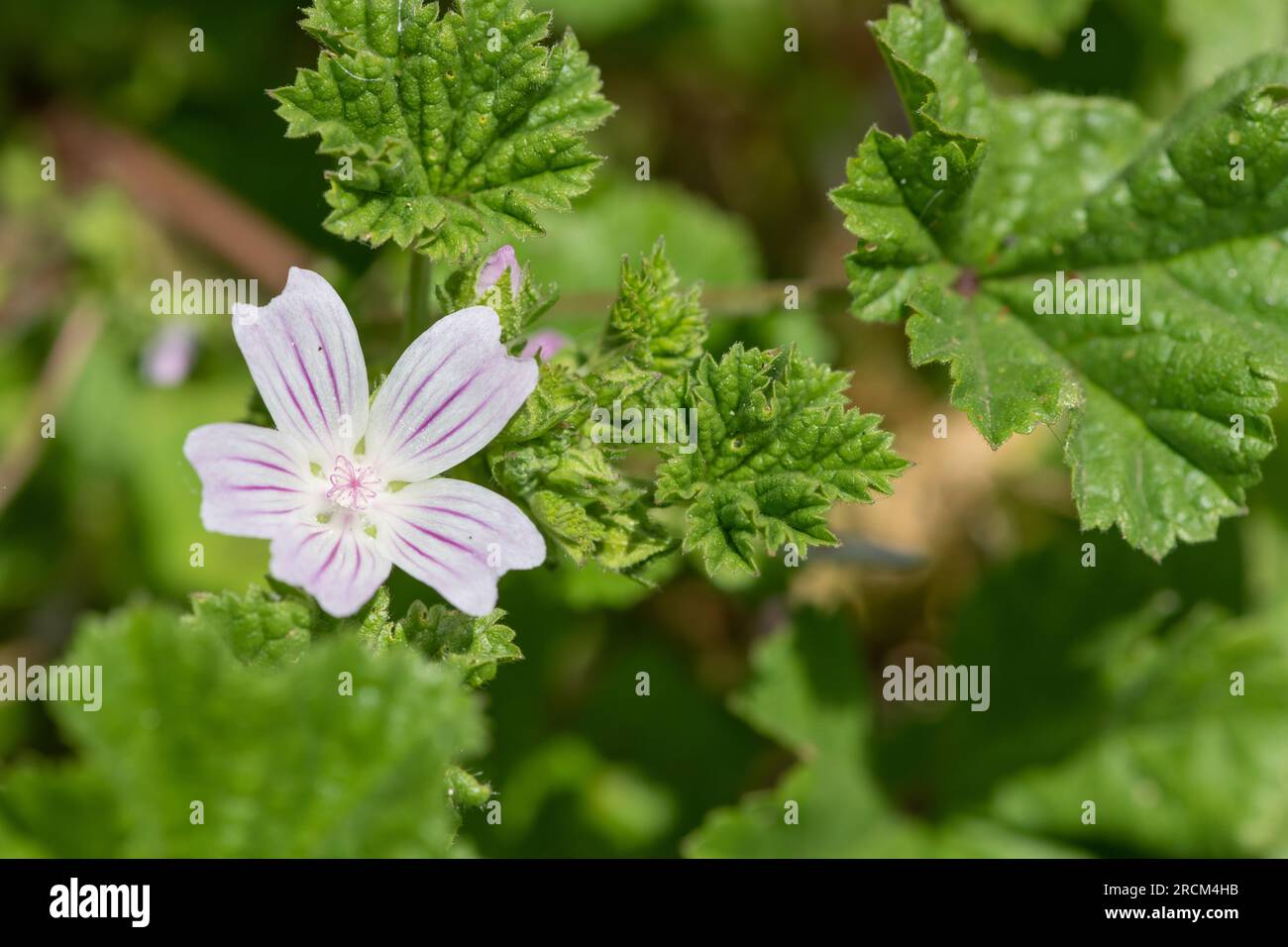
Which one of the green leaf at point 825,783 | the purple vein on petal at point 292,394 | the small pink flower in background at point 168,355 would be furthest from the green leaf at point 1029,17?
the small pink flower in background at point 168,355

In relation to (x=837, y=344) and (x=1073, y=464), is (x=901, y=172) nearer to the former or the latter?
(x=1073, y=464)

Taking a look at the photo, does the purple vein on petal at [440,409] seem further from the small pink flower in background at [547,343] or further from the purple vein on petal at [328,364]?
the small pink flower in background at [547,343]

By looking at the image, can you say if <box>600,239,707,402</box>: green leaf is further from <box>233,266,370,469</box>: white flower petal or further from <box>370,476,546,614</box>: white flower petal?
<box>233,266,370,469</box>: white flower petal

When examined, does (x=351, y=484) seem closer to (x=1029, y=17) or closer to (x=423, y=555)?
(x=423, y=555)

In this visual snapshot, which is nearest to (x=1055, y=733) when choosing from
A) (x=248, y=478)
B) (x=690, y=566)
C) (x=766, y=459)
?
(x=690, y=566)

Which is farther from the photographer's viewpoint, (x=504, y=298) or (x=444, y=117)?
(x=444, y=117)

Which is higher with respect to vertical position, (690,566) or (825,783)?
(690,566)
